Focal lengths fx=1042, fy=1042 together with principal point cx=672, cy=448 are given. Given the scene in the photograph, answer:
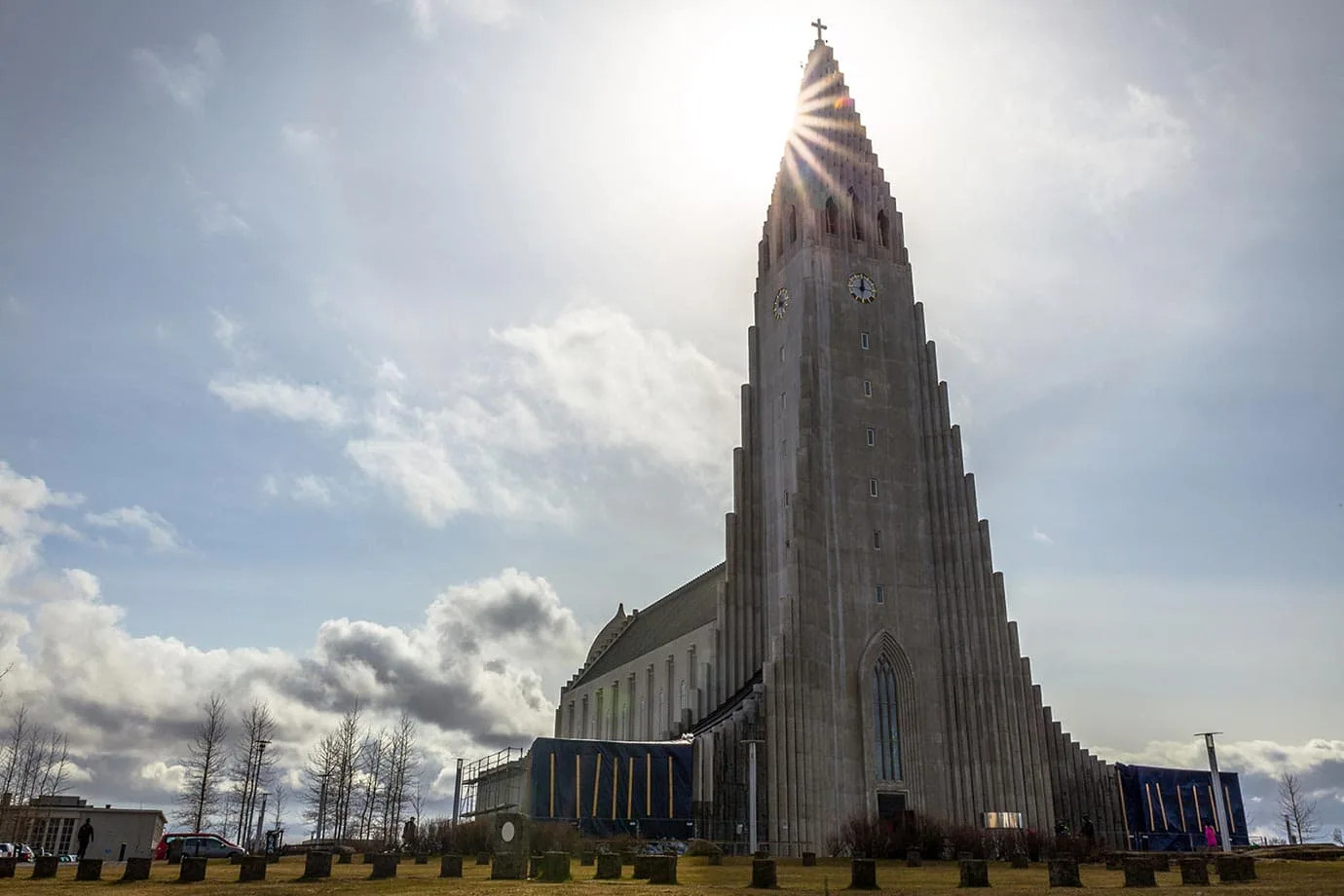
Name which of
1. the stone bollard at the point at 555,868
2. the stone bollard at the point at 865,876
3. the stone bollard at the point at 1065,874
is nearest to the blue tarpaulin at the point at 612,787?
the stone bollard at the point at 555,868

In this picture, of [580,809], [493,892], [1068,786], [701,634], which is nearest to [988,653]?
[1068,786]

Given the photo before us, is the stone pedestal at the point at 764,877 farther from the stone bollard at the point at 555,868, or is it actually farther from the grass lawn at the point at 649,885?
the stone bollard at the point at 555,868

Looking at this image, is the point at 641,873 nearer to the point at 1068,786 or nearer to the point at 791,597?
the point at 791,597

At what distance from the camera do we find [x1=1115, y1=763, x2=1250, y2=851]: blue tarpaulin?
59.1 meters

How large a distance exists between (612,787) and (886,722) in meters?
15.4

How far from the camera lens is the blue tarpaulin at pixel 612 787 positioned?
167 ft

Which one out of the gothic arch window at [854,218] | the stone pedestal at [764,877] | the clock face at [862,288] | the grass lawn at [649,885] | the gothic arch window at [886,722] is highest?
the gothic arch window at [854,218]

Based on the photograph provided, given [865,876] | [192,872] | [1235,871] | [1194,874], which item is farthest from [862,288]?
[192,872]

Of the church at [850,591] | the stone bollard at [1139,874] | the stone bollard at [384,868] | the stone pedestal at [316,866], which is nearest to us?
the stone bollard at [1139,874]

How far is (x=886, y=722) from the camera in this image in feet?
185

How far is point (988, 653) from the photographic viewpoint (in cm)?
5822

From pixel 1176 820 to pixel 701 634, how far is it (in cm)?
3020

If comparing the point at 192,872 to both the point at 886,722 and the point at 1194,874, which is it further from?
the point at 886,722

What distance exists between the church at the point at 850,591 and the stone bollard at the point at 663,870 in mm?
25330
